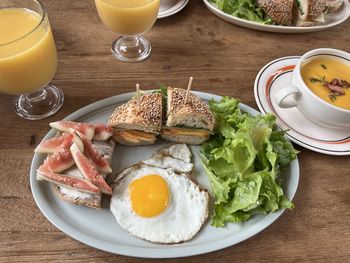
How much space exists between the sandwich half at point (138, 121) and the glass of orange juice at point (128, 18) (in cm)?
43

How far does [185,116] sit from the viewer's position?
62.9 inches

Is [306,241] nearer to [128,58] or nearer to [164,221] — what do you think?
[164,221]

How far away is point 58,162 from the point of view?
4.72 ft

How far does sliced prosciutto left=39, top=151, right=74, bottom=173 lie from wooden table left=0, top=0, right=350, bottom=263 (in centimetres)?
17

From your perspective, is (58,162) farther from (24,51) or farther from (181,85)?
(181,85)

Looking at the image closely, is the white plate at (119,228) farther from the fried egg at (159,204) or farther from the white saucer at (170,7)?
the white saucer at (170,7)

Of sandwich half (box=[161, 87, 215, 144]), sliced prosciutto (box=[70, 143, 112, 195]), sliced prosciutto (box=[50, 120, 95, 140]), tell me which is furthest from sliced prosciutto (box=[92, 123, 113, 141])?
sandwich half (box=[161, 87, 215, 144])

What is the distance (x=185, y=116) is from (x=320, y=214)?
2.22 ft

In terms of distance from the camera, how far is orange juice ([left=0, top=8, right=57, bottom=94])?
1512mm

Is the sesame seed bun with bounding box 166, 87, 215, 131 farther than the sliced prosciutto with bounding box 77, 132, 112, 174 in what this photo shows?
Yes

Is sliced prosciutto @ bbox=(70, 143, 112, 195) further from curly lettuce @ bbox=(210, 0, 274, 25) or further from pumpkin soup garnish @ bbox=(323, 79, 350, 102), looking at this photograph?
curly lettuce @ bbox=(210, 0, 274, 25)

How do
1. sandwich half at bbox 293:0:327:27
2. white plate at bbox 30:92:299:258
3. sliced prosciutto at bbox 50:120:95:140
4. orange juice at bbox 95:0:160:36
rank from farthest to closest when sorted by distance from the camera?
sandwich half at bbox 293:0:327:27 < orange juice at bbox 95:0:160:36 < sliced prosciutto at bbox 50:120:95:140 < white plate at bbox 30:92:299:258

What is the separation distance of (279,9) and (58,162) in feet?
4.84

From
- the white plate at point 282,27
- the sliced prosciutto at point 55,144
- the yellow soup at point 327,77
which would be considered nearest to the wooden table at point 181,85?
the white plate at point 282,27
